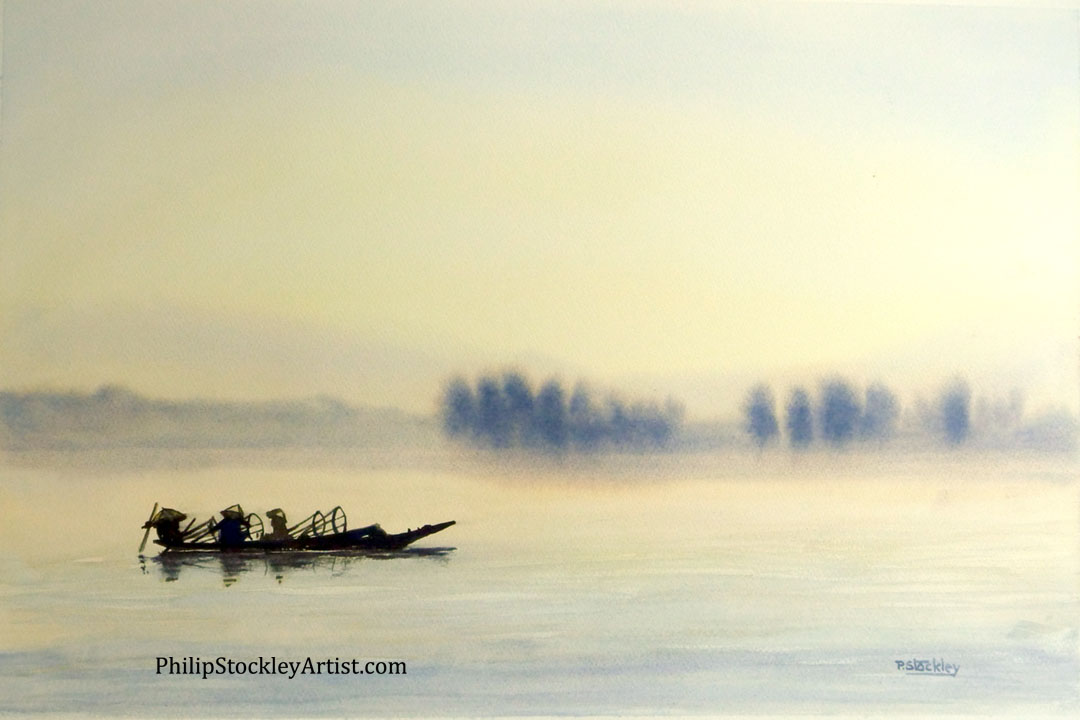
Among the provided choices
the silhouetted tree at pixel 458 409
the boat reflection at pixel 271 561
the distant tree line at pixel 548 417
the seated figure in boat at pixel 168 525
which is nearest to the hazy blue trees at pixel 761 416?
the distant tree line at pixel 548 417

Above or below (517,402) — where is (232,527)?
below

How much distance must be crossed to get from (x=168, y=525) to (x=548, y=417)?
83 cm

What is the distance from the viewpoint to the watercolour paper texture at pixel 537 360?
7.48 ft

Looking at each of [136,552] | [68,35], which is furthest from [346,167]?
[136,552]

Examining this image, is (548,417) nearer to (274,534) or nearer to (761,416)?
(761,416)

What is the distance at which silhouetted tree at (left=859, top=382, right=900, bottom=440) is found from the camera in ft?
7.76

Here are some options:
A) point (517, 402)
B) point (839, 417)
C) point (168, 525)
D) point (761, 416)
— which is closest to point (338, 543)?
point (168, 525)

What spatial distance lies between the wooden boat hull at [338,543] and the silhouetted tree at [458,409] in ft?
0.68

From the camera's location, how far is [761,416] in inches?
93.0

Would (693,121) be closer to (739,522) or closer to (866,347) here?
(866,347)

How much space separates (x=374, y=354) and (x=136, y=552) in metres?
0.64

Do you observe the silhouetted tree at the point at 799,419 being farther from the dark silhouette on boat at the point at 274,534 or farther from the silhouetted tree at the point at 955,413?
the dark silhouette on boat at the point at 274,534

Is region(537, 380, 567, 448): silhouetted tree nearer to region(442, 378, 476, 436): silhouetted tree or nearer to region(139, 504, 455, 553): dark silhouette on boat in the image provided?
region(442, 378, 476, 436): silhouetted tree

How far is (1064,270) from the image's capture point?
240 centimetres
